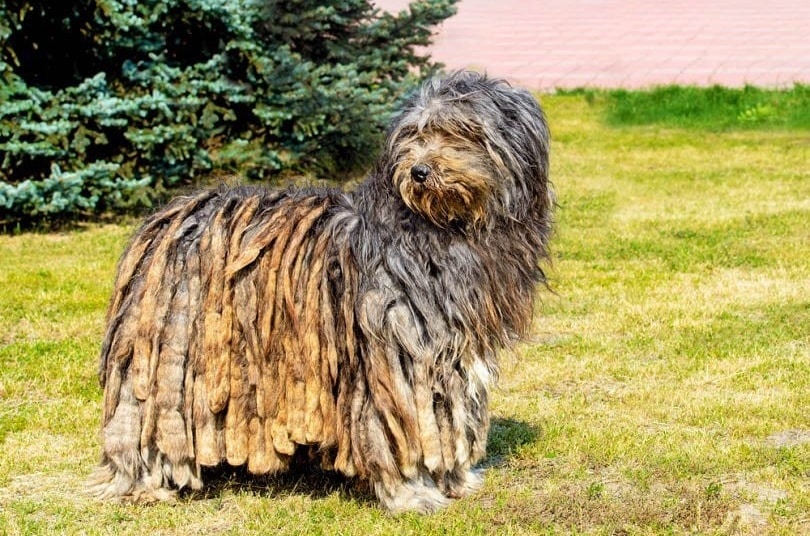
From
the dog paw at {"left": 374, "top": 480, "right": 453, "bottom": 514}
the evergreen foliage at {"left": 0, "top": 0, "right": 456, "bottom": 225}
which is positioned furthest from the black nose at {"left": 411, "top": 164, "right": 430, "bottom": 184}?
the evergreen foliage at {"left": 0, "top": 0, "right": 456, "bottom": 225}

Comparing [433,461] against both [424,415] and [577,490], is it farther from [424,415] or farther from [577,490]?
[577,490]

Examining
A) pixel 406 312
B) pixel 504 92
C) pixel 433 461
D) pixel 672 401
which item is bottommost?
pixel 672 401

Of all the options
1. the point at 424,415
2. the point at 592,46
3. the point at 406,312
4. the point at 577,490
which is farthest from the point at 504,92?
the point at 592,46

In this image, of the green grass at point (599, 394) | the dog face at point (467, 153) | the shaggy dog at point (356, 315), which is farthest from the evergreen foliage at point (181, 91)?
the dog face at point (467, 153)

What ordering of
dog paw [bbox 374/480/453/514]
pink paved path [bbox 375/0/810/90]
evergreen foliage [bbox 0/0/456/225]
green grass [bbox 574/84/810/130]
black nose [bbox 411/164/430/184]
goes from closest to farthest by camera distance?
black nose [bbox 411/164/430/184] < dog paw [bbox 374/480/453/514] < evergreen foliage [bbox 0/0/456/225] < green grass [bbox 574/84/810/130] < pink paved path [bbox 375/0/810/90]

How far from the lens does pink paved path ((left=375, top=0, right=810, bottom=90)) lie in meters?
17.9

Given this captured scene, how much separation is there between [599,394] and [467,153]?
2.52m

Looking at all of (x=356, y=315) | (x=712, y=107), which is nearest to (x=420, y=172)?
(x=356, y=315)

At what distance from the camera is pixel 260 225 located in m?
5.05

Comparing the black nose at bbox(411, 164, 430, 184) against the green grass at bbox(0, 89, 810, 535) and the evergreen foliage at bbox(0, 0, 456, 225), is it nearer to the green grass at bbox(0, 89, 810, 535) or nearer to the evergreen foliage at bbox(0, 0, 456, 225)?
the green grass at bbox(0, 89, 810, 535)

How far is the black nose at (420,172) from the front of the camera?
15.1ft

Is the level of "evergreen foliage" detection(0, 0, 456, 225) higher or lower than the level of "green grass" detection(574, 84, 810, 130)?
higher

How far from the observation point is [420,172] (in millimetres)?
4598

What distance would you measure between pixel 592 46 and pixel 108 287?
12.7m
